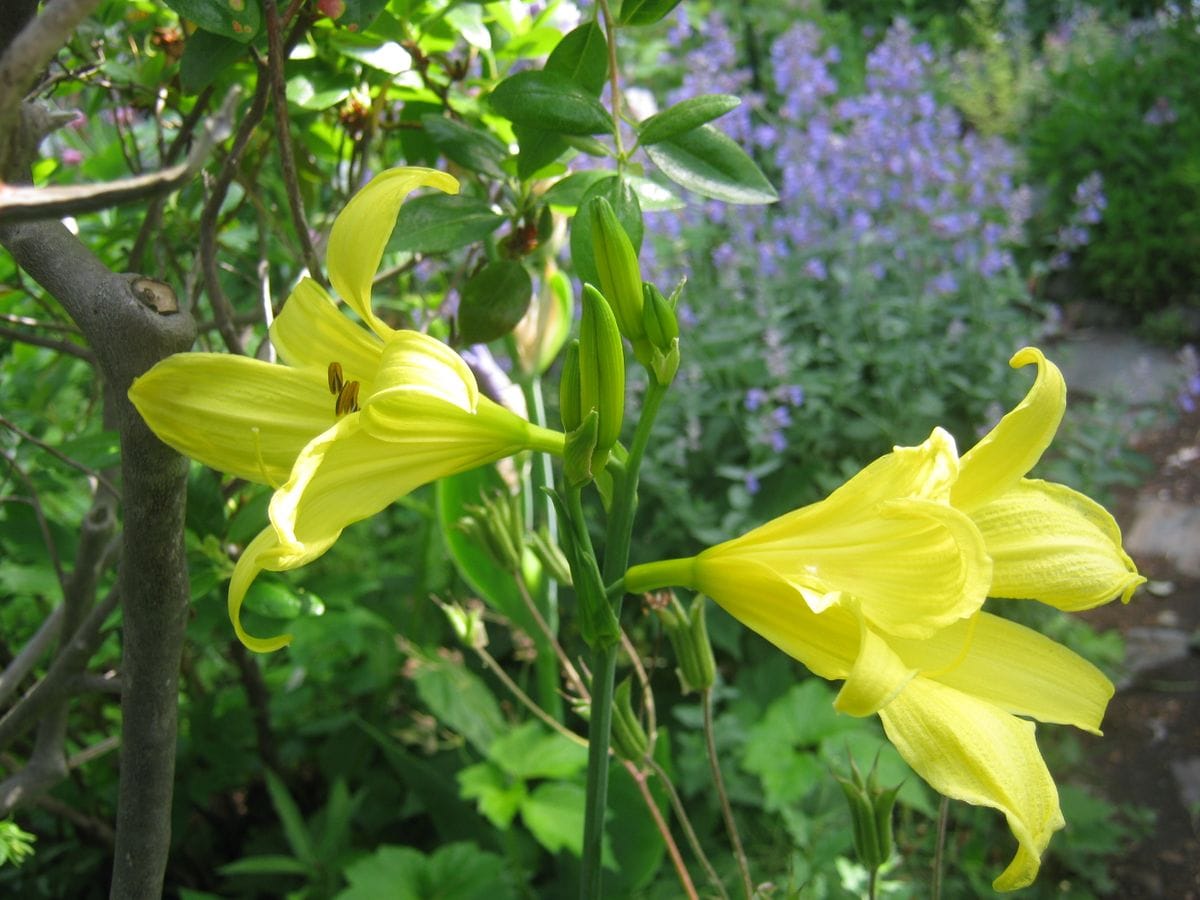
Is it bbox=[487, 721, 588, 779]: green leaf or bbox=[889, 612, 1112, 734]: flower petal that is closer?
bbox=[889, 612, 1112, 734]: flower petal

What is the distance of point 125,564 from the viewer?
2.34 ft

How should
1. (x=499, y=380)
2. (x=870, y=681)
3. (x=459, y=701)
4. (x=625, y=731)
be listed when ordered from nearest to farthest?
(x=870, y=681) < (x=625, y=731) < (x=499, y=380) < (x=459, y=701)

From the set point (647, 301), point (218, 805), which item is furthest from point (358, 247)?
point (218, 805)

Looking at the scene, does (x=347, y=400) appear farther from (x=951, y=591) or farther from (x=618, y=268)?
(x=951, y=591)

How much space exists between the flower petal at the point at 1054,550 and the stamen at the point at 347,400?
0.40 metres

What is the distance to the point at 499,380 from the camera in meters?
1.47

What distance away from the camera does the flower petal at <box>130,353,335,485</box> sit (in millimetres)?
648

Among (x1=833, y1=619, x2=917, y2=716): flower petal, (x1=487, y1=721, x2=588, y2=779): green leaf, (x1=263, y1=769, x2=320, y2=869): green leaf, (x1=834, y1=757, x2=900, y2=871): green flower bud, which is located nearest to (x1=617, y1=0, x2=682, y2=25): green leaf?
(x1=833, y1=619, x2=917, y2=716): flower petal

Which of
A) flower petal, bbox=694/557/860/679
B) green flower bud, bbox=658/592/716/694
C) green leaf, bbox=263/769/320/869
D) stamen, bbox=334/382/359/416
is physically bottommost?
green leaf, bbox=263/769/320/869

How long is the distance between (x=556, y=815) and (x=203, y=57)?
104 cm

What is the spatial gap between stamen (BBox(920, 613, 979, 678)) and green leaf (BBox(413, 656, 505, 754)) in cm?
106

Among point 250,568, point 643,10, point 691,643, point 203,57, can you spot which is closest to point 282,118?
point 203,57

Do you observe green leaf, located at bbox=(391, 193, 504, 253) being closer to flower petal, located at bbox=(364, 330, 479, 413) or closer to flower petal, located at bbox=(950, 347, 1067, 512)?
flower petal, located at bbox=(364, 330, 479, 413)

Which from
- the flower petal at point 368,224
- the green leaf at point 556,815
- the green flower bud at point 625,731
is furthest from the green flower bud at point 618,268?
the green leaf at point 556,815
